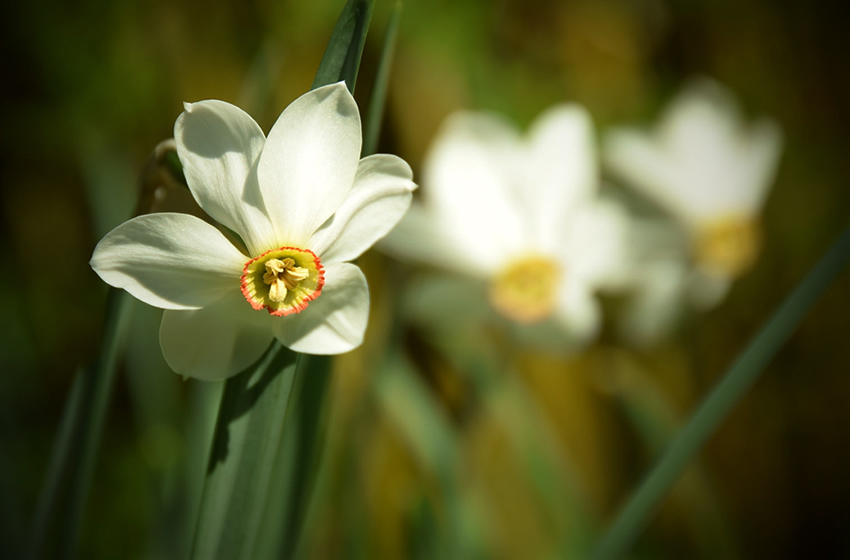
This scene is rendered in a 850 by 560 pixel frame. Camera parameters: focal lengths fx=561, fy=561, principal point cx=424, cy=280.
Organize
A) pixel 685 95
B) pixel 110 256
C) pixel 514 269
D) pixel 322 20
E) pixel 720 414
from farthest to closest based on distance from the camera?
pixel 322 20, pixel 685 95, pixel 514 269, pixel 720 414, pixel 110 256

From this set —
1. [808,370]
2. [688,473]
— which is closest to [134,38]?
[688,473]

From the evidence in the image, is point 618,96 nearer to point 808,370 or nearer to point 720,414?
point 808,370

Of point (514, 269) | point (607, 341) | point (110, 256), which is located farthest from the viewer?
point (607, 341)

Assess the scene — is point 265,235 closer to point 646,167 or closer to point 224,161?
point 224,161

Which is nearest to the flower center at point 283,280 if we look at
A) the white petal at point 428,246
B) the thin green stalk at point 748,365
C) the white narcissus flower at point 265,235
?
the white narcissus flower at point 265,235

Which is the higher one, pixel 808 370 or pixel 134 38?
pixel 134 38

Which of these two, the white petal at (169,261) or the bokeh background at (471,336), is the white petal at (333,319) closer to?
the white petal at (169,261)

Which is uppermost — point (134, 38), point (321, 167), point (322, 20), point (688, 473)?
point (322, 20)

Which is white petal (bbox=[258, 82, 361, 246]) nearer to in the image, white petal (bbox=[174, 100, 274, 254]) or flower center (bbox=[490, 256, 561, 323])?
white petal (bbox=[174, 100, 274, 254])

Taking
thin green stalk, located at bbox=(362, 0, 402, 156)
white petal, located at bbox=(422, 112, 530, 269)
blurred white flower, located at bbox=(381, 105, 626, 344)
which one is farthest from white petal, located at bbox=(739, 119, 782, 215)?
thin green stalk, located at bbox=(362, 0, 402, 156)
